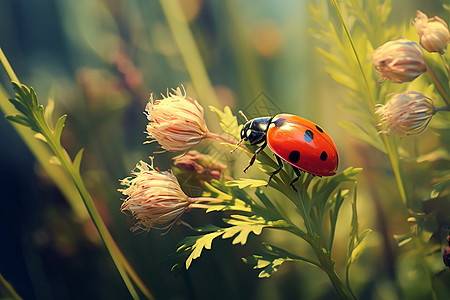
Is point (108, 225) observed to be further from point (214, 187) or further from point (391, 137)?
point (391, 137)

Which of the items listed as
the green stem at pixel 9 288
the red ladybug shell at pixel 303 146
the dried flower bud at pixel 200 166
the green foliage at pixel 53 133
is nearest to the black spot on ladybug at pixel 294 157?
the red ladybug shell at pixel 303 146

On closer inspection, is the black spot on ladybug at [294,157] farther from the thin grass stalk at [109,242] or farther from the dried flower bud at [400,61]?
the thin grass stalk at [109,242]

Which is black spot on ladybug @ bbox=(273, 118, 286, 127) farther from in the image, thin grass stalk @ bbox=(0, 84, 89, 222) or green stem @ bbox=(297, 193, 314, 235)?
thin grass stalk @ bbox=(0, 84, 89, 222)

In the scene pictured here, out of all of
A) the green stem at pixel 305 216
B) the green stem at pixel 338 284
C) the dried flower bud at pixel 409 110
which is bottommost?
the green stem at pixel 338 284

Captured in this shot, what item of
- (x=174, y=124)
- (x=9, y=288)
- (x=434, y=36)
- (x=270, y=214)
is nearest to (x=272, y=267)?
(x=270, y=214)

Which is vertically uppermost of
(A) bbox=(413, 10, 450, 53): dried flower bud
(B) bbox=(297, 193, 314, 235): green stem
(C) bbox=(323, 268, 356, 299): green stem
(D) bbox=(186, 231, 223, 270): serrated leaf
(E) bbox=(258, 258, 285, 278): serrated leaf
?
(A) bbox=(413, 10, 450, 53): dried flower bud

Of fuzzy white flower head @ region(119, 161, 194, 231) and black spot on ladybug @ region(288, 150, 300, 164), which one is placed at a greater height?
fuzzy white flower head @ region(119, 161, 194, 231)

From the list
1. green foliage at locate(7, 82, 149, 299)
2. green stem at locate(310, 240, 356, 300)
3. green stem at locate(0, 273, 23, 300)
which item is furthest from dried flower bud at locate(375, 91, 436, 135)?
green stem at locate(0, 273, 23, 300)
